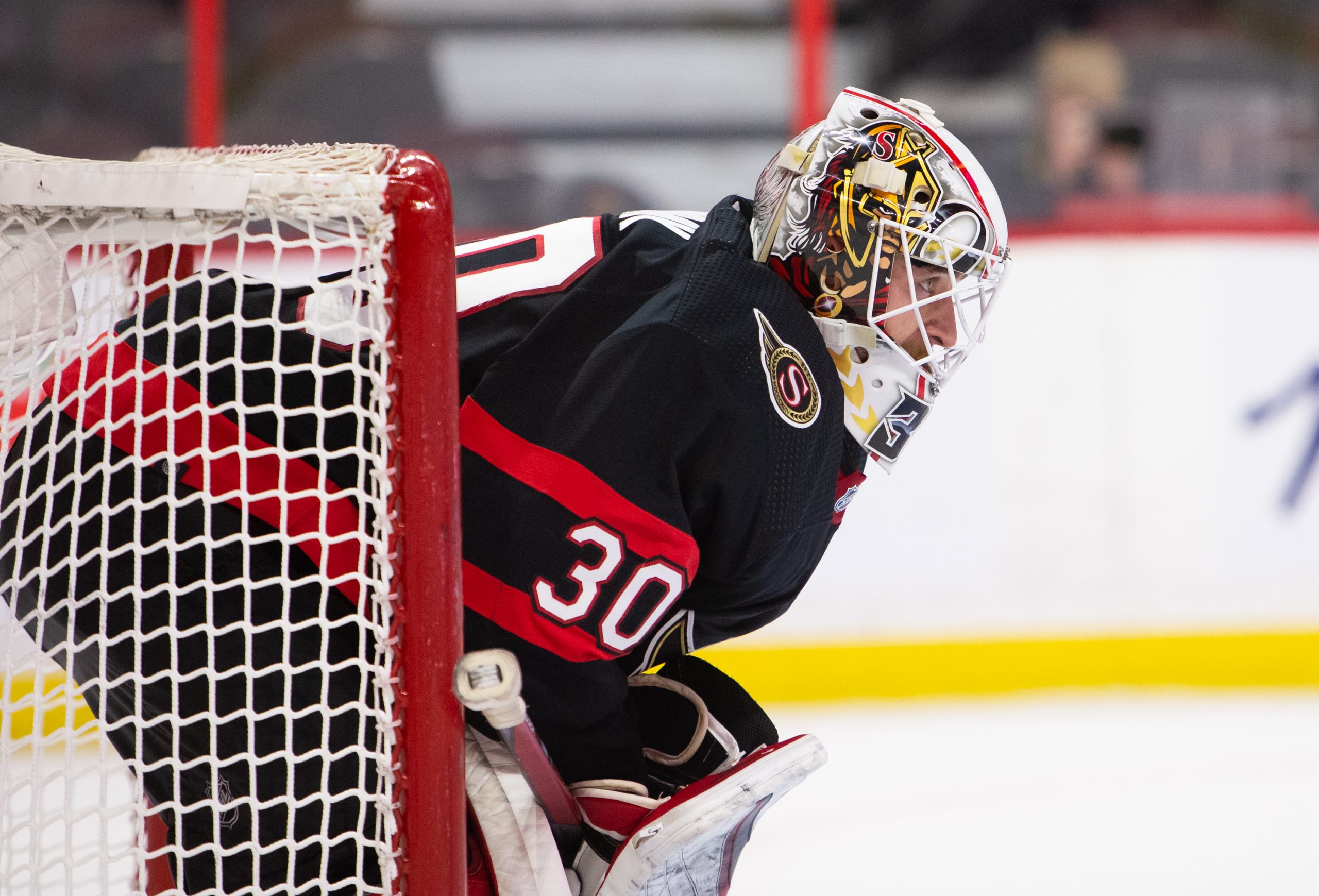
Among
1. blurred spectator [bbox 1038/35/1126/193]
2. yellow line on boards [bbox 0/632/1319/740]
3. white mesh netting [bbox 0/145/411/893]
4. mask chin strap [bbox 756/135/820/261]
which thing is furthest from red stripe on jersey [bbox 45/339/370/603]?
blurred spectator [bbox 1038/35/1126/193]

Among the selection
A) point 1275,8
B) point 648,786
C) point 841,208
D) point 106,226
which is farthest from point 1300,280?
point 106,226

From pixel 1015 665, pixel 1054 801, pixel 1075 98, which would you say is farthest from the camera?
pixel 1075 98

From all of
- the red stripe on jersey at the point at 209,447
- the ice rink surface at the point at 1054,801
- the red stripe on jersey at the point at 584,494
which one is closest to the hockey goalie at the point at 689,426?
the red stripe on jersey at the point at 584,494

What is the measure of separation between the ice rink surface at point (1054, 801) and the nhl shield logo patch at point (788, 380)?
88 centimetres

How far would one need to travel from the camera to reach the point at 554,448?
37.8 inches

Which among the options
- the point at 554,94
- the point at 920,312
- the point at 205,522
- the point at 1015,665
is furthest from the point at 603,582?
the point at 554,94

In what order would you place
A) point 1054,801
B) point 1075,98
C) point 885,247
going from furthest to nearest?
point 1075,98 < point 1054,801 < point 885,247

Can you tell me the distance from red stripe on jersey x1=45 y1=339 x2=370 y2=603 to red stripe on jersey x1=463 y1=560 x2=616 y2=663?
0.09m

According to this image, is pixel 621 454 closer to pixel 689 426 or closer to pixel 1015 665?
pixel 689 426

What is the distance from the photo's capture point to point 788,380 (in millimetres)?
1011

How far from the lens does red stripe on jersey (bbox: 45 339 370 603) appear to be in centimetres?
96

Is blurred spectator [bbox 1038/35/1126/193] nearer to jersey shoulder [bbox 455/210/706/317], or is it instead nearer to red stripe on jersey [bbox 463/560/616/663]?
jersey shoulder [bbox 455/210/706/317]

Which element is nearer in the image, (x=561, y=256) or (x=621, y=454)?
(x=621, y=454)

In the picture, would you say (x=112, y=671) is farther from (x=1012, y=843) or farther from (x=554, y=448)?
(x=1012, y=843)
